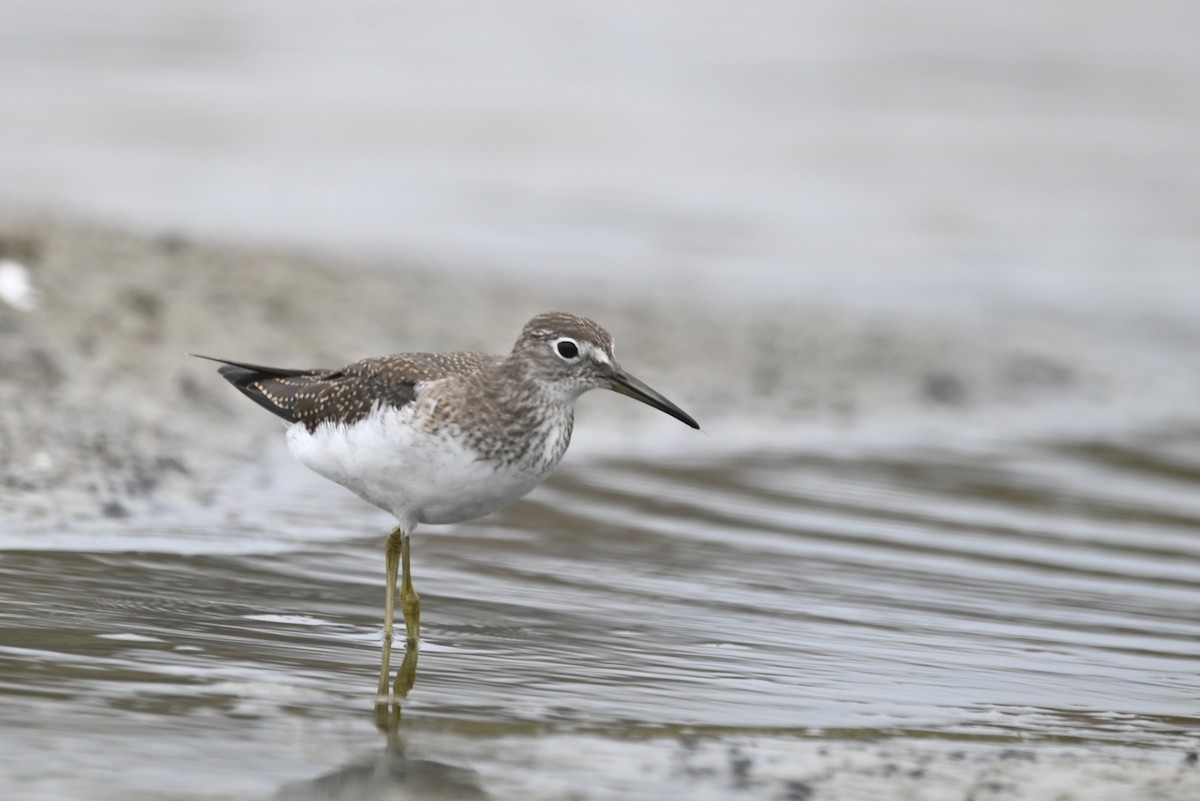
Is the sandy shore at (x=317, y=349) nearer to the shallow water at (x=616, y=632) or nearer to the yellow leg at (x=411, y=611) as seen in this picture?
the shallow water at (x=616, y=632)

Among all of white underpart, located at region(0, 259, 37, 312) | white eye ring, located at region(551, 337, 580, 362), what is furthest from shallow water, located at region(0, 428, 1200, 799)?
white underpart, located at region(0, 259, 37, 312)

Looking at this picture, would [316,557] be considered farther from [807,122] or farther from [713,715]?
[807,122]

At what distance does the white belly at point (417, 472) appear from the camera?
6.29 metres

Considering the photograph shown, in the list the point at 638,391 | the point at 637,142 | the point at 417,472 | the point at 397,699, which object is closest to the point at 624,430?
the point at 638,391

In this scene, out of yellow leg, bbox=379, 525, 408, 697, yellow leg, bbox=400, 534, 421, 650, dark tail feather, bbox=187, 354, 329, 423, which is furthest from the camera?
dark tail feather, bbox=187, 354, 329, 423

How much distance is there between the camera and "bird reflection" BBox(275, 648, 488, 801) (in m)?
4.73

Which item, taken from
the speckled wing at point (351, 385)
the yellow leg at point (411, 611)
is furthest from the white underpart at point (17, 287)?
the yellow leg at point (411, 611)

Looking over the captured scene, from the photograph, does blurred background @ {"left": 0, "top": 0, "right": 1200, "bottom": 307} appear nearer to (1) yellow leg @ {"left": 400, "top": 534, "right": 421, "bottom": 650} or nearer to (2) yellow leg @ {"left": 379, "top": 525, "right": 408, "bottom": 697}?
(2) yellow leg @ {"left": 379, "top": 525, "right": 408, "bottom": 697}

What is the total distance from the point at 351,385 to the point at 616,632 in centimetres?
141

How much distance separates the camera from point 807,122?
22375mm

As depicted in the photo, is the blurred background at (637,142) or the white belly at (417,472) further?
the blurred background at (637,142)

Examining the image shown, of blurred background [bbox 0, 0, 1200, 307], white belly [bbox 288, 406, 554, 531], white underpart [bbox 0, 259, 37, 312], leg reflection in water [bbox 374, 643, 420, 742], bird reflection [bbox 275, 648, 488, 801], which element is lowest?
bird reflection [bbox 275, 648, 488, 801]

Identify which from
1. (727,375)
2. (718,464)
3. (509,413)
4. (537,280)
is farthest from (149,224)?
(509,413)

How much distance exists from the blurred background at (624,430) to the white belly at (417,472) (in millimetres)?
512
